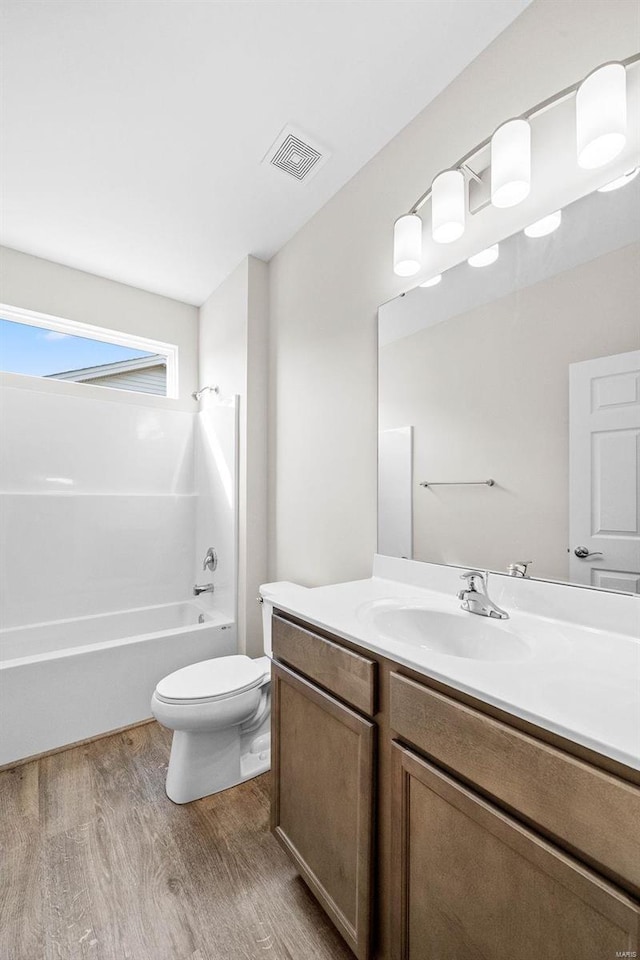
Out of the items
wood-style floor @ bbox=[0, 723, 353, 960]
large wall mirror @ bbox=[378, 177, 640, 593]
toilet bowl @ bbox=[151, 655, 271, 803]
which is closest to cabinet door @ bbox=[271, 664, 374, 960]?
wood-style floor @ bbox=[0, 723, 353, 960]

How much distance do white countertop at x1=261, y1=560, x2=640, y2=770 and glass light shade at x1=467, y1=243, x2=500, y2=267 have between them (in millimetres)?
994

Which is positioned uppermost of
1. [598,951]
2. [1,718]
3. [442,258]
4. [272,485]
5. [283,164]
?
[283,164]

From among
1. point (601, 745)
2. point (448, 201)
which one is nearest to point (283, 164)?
point (448, 201)

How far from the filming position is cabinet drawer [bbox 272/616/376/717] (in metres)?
0.99

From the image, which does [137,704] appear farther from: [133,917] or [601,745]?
[601,745]

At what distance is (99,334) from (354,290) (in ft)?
6.38

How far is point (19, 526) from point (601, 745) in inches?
112

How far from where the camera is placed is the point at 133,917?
1203 millimetres

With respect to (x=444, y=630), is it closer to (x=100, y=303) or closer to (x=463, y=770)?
(x=463, y=770)

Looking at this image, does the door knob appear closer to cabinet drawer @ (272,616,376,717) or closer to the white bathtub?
cabinet drawer @ (272,616,376,717)

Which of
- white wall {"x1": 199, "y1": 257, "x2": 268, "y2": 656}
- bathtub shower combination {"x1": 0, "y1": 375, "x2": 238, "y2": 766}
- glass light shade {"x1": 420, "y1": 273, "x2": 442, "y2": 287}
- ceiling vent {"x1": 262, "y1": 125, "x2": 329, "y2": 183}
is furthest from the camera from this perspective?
white wall {"x1": 199, "y1": 257, "x2": 268, "y2": 656}

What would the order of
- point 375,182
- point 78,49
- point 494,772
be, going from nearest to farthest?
point 494,772, point 78,49, point 375,182

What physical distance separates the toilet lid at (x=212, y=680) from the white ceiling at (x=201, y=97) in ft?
7.34

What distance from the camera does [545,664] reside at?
2.76 ft
